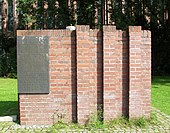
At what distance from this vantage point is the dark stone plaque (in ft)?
23.4

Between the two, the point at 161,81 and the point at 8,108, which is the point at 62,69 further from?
the point at 161,81

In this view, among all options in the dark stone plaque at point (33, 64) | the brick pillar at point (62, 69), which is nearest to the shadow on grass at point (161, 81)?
the brick pillar at point (62, 69)

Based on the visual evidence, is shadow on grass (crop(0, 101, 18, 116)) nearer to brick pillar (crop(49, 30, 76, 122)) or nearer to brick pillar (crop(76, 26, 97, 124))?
brick pillar (crop(49, 30, 76, 122))

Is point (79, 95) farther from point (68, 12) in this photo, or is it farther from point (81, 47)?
point (68, 12)

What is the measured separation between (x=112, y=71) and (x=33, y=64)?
1752 mm

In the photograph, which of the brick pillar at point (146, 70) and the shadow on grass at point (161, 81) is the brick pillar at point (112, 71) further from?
the shadow on grass at point (161, 81)

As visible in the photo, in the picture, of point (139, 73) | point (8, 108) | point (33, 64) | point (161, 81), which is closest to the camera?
point (33, 64)

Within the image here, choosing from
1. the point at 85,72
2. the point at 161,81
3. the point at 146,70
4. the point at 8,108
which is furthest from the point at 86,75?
the point at 161,81

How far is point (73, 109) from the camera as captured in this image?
726cm

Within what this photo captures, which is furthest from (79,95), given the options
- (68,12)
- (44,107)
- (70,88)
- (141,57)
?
(68,12)

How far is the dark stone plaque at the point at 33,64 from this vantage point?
7125 mm

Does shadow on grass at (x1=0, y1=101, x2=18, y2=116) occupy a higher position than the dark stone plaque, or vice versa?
the dark stone plaque

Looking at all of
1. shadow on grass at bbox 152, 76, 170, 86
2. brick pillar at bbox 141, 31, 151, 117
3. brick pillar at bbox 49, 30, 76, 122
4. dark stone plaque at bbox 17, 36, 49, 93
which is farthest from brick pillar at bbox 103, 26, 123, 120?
shadow on grass at bbox 152, 76, 170, 86

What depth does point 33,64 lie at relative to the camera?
7.13 m
